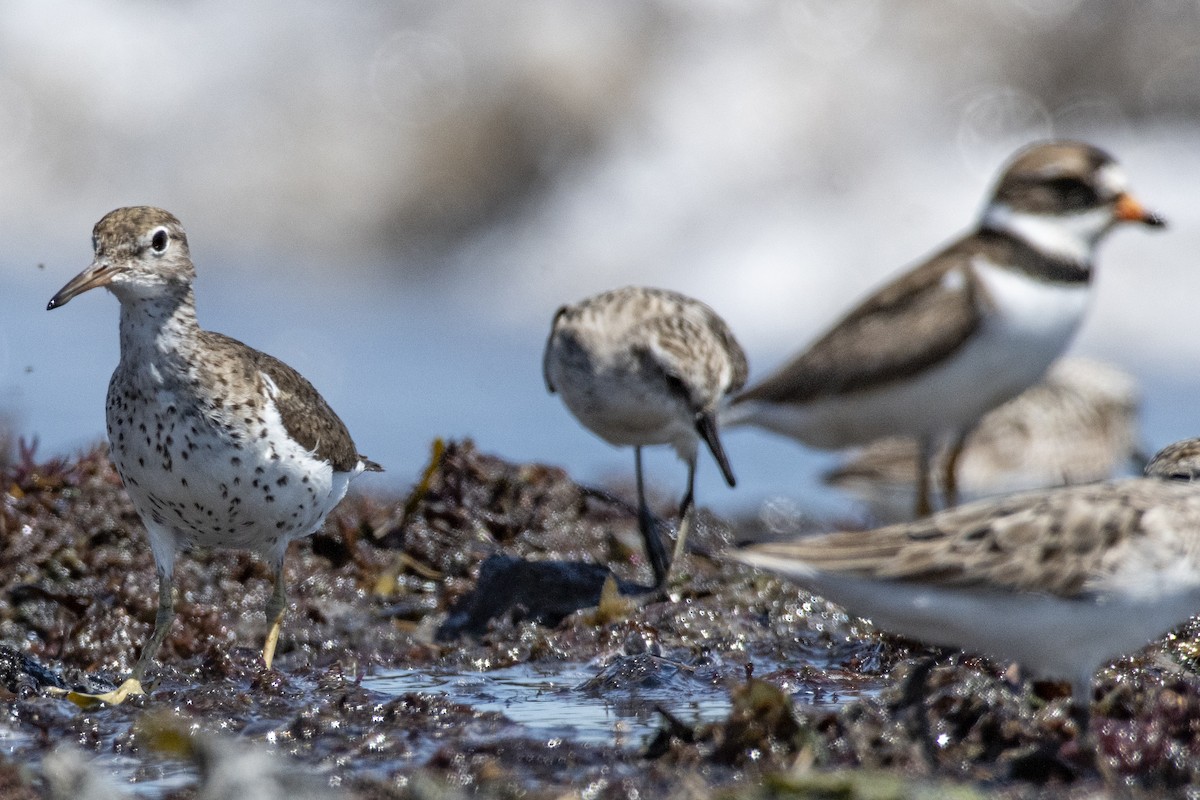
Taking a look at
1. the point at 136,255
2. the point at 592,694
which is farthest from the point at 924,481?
the point at 136,255

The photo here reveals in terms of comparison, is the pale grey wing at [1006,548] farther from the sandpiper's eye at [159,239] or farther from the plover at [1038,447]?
the plover at [1038,447]

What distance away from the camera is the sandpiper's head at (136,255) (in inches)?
213

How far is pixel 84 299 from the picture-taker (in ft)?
54.0

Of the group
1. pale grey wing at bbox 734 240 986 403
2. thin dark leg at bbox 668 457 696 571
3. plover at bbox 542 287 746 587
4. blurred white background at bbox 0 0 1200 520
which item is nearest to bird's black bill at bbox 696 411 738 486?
A: plover at bbox 542 287 746 587

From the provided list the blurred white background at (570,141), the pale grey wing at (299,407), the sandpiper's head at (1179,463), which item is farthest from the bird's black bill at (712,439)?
the blurred white background at (570,141)

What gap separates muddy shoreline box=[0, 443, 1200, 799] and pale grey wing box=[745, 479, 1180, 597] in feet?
1.49

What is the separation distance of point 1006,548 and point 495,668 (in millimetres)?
2603

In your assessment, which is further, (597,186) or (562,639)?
(597,186)

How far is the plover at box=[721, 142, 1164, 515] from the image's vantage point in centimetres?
746

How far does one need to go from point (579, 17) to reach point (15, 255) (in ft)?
28.2

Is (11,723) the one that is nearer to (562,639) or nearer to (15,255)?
(562,639)

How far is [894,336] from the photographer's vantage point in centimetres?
773

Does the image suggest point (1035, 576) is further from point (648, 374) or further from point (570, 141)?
point (570, 141)

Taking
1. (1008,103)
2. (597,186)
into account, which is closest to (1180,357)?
(1008,103)
